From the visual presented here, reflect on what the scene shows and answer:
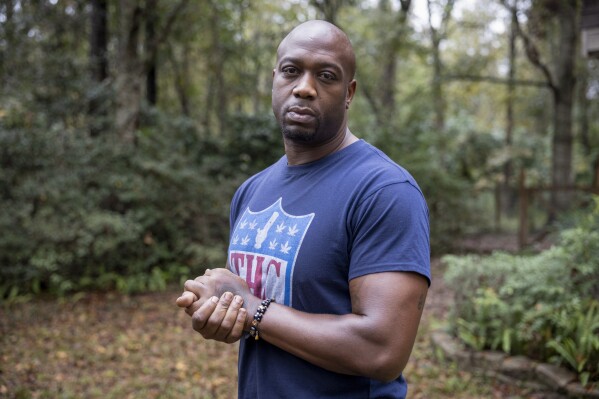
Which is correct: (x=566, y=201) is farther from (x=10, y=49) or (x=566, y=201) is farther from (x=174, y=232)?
(x=10, y=49)

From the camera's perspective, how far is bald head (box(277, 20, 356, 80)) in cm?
179

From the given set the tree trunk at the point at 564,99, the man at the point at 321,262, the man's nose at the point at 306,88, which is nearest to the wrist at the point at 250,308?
the man at the point at 321,262

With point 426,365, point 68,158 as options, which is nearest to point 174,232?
point 68,158

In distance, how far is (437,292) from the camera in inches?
334

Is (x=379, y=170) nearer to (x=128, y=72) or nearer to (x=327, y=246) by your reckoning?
(x=327, y=246)

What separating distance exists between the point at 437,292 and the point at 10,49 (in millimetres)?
8150

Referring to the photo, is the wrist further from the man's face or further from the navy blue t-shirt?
the man's face

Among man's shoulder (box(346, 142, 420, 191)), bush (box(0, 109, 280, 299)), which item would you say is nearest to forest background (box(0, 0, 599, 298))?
bush (box(0, 109, 280, 299))

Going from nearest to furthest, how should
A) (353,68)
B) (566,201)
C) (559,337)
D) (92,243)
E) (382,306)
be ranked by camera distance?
1. (382,306)
2. (353,68)
3. (559,337)
4. (92,243)
5. (566,201)

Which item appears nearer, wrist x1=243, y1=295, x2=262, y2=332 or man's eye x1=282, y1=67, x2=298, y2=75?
wrist x1=243, y1=295, x2=262, y2=332

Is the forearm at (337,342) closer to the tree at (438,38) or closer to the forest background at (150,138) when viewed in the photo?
the forest background at (150,138)

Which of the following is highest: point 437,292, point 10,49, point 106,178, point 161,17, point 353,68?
point 161,17

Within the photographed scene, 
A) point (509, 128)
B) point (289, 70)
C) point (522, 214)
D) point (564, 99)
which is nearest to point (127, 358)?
point (289, 70)

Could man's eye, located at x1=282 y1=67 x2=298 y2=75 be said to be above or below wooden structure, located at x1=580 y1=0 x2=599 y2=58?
below
